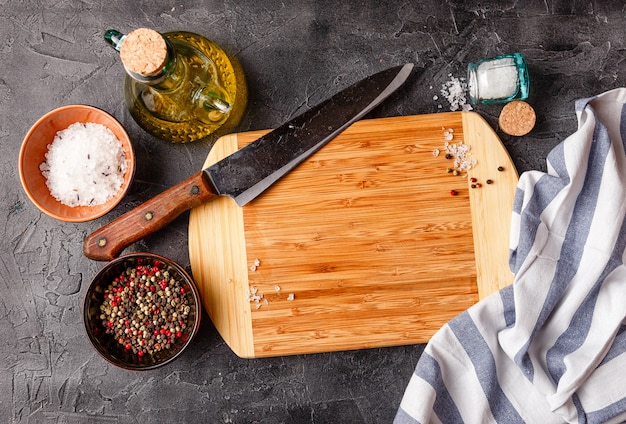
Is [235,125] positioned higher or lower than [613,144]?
lower

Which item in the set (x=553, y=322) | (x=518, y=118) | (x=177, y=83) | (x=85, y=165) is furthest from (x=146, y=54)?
(x=553, y=322)

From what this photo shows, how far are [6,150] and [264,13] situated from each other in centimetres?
72

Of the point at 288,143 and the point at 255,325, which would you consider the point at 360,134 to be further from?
the point at 255,325

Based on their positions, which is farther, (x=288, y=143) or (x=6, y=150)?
(x=6, y=150)

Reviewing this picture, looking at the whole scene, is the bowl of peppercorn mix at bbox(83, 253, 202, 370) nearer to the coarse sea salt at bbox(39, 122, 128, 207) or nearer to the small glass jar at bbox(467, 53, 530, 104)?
the coarse sea salt at bbox(39, 122, 128, 207)

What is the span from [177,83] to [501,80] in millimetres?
744

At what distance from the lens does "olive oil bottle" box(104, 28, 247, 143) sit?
1192mm

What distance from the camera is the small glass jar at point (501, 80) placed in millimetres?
1414

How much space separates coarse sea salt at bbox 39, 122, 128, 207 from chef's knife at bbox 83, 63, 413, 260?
3.2 inches

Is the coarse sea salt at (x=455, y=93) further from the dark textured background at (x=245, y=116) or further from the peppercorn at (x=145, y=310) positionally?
the peppercorn at (x=145, y=310)

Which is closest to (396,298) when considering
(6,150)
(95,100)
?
(95,100)

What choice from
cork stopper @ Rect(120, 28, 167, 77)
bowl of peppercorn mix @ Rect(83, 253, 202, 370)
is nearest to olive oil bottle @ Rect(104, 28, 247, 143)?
cork stopper @ Rect(120, 28, 167, 77)

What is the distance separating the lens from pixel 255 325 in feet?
4.60

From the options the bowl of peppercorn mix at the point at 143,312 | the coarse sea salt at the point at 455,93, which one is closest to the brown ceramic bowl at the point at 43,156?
the bowl of peppercorn mix at the point at 143,312
